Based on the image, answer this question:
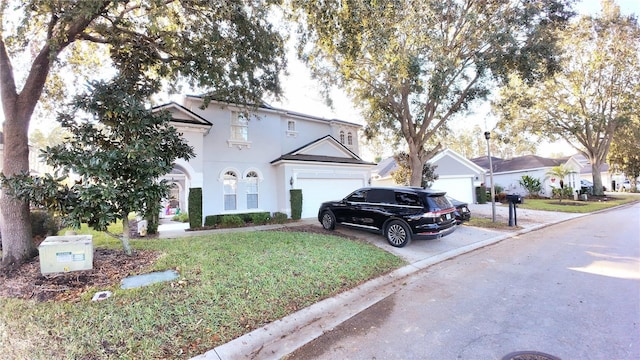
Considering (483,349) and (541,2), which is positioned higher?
(541,2)

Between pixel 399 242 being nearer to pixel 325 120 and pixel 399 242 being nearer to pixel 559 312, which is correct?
pixel 559 312

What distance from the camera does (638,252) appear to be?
23.8ft

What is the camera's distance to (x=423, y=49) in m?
10.7

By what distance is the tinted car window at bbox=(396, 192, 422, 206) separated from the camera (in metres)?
7.90

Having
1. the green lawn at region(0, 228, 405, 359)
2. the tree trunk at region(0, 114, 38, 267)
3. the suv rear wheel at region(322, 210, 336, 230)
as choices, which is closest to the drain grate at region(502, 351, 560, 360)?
the green lawn at region(0, 228, 405, 359)

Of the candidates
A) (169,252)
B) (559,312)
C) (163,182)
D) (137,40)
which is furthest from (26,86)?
(559,312)

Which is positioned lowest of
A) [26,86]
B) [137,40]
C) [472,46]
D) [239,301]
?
[239,301]

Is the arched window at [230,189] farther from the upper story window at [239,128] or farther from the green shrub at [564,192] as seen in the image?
the green shrub at [564,192]

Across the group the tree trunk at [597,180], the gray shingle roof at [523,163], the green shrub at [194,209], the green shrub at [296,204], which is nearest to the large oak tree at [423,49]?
the green shrub at [296,204]

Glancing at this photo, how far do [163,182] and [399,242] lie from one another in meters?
6.27

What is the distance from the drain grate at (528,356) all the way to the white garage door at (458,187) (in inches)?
824

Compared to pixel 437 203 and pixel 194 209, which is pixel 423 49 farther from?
pixel 194 209

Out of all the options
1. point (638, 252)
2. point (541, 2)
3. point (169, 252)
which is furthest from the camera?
point (541, 2)

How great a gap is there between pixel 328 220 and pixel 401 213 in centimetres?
310
